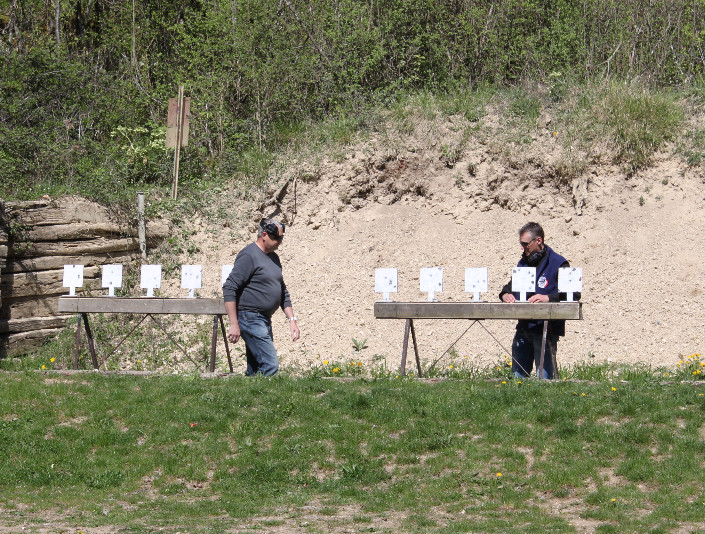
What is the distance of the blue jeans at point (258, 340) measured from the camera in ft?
24.5

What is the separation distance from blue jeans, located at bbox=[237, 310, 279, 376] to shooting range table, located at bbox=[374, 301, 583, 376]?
1.28 meters

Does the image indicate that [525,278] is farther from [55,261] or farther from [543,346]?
[55,261]

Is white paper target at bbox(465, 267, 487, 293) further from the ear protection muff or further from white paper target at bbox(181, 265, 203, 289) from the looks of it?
white paper target at bbox(181, 265, 203, 289)

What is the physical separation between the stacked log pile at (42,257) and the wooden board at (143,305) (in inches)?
79.7

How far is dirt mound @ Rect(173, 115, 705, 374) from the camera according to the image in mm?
11047

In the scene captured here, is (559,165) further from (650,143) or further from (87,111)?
(87,111)

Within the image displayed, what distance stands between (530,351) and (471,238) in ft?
15.9

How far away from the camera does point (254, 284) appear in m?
7.50

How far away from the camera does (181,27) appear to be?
1617cm

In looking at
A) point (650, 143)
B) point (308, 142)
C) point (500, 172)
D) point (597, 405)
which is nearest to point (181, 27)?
point (308, 142)

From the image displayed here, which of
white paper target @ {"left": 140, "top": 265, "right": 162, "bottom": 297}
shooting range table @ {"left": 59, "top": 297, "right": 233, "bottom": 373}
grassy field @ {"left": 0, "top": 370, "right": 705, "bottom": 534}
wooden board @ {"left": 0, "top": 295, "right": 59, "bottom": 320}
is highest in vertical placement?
white paper target @ {"left": 140, "top": 265, "right": 162, "bottom": 297}

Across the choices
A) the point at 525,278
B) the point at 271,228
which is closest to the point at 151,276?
the point at 271,228

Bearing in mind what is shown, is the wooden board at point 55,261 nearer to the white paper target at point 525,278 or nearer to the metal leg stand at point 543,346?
the white paper target at point 525,278

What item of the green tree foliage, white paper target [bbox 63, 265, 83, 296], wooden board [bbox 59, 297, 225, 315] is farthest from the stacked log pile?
the green tree foliage
